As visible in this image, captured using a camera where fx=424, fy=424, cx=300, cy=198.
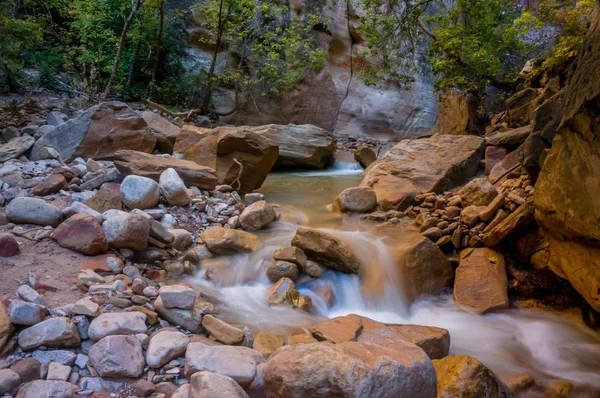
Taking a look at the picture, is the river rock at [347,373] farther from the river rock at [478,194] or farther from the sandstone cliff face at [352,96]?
the sandstone cliff face at [352,96]

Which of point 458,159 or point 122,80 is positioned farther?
point 122,80

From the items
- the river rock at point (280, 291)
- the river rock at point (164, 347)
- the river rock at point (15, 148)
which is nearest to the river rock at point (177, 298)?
the river rock at point (164, 347)

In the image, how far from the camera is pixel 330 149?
36.4ft

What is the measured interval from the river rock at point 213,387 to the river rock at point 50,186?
10.7 ft

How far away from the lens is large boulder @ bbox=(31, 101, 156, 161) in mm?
5715

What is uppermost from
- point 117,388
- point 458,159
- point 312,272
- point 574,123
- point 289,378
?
point 574,123

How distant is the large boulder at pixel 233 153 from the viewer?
6.22 metres

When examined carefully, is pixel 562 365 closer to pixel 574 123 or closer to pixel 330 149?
pixel 574 123

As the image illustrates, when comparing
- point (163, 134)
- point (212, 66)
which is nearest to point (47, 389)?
point (163, 134)

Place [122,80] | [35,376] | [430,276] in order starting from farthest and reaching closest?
[122,80] < [430,276] < [35,376]

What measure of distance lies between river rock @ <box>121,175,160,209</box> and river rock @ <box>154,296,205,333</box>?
1846 mm

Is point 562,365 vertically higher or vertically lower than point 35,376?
lower

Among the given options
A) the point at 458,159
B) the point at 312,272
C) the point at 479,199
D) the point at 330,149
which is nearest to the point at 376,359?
the point at 312,272

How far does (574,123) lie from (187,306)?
337 centimetres
